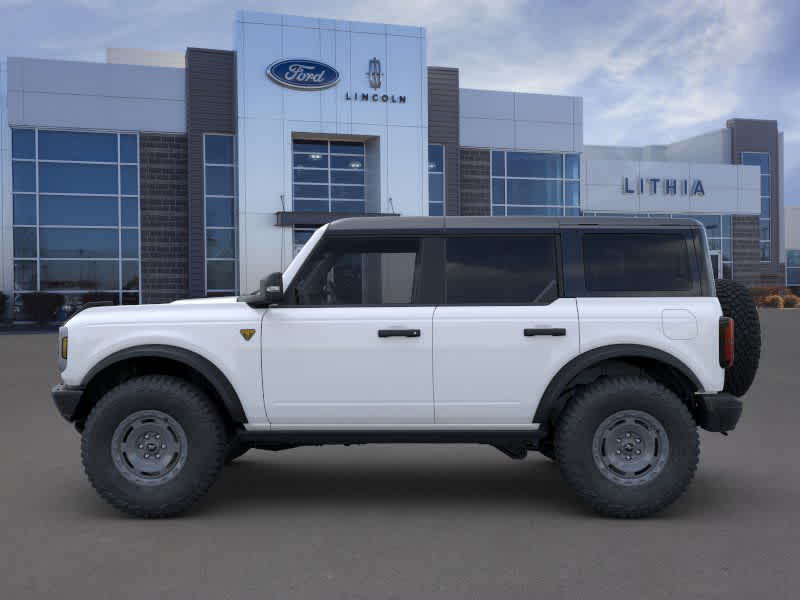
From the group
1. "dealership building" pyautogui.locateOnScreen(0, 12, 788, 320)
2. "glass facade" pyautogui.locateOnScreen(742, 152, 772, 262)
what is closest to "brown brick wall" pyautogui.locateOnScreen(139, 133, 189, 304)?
"dealership building" pyautogui.locateOnScreen(0, 12, 788, 320)

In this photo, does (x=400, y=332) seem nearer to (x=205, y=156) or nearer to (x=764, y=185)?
(x=205, y=156)

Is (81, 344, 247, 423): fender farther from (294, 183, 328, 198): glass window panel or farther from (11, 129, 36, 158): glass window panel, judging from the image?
(11, 129, 36, 158): glass window panel

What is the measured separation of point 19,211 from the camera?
31.3 meters

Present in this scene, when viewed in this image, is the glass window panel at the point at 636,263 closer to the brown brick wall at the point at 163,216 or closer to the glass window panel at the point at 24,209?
the brown brick wall at the point at 163,216

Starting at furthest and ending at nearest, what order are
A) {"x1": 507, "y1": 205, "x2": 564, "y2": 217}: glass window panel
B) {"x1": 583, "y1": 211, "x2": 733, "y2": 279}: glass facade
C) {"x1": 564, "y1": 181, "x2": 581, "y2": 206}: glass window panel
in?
{"x1": 583, "y1": 211, "x2": 733, "y2": 279}: glass facade → {"x1": 564, "y1": 181, "x2": 581, "y2": 206}: glass window panel → {"x1": 507, "y1": 205, "x2": 564, "y2": 217}: glass window panel

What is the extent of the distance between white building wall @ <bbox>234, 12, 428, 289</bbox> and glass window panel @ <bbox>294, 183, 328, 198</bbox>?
0.81 m

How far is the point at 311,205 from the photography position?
32906 mm

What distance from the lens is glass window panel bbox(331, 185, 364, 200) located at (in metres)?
33.5

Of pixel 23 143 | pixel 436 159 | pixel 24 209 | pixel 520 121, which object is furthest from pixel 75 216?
pixel 520 121

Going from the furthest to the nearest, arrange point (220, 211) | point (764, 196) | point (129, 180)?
1. point (764, 196)
2. point (220, 211)
3. point (129, 180)

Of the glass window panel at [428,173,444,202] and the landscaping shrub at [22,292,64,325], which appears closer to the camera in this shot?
the landscaping shrub at [22,292,64,325]

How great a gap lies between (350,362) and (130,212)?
28.9 metres

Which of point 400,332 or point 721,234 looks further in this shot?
point 721,234

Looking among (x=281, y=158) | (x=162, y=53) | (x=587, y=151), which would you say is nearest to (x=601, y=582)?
(x=281, y=158)
